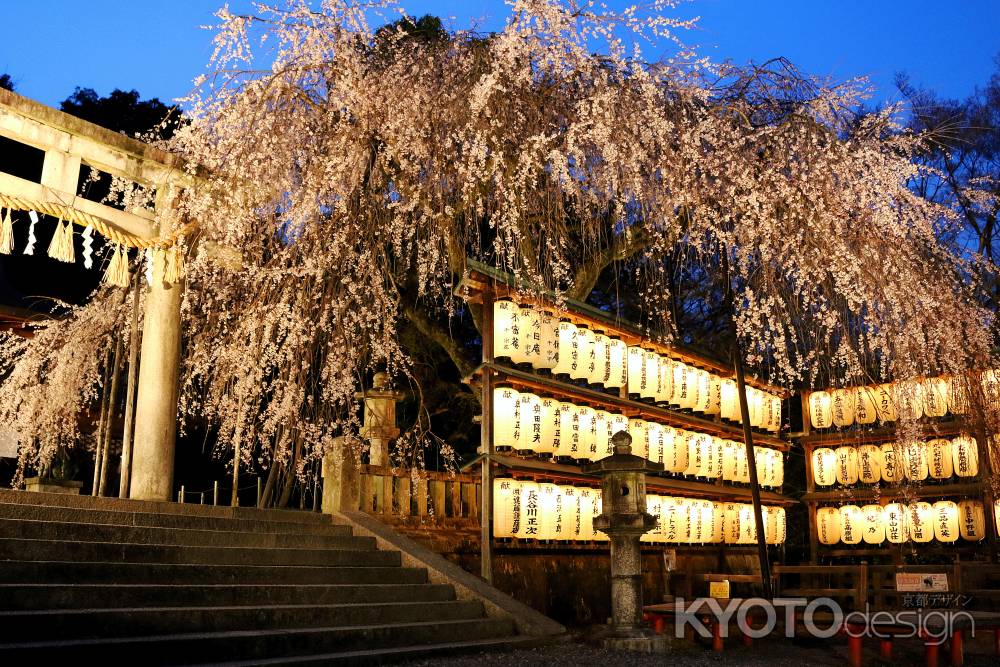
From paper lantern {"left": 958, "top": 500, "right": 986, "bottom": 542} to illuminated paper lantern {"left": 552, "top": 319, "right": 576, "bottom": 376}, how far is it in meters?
10.1

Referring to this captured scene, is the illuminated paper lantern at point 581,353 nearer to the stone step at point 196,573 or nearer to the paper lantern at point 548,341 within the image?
the paper lantern at point 548,341

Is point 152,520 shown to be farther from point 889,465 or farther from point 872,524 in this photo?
point 872,524

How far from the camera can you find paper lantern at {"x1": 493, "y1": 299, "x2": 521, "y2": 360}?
499 inches

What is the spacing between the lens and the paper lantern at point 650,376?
15.8 metres

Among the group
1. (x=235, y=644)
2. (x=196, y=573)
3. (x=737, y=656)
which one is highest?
(x=196, y=573)

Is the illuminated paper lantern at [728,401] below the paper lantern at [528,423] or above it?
above

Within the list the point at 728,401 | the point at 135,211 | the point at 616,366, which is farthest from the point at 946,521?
the point at 135,211

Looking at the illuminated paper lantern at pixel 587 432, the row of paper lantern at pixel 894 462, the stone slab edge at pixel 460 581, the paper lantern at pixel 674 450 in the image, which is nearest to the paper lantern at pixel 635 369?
the paper lantern at pixel 674 450

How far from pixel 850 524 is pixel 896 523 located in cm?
119

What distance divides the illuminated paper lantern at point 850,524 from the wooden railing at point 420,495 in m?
10.6

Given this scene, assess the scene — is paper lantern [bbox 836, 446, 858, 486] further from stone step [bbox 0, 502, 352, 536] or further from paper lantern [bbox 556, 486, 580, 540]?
stone step [bbox 0, 502, 352, 536]

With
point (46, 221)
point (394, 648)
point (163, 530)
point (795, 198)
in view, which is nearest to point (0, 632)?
point (163, 530)

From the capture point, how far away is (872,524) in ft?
64.1

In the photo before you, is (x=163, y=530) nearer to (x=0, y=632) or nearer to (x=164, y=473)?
(x=164, y=473)
